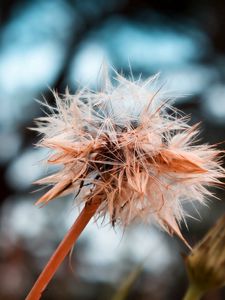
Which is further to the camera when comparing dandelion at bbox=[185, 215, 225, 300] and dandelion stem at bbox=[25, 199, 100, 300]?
dandelion at bbox=[185, 215, 225, 300]

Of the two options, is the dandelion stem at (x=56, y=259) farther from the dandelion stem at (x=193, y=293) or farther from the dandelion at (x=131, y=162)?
the dandelion stem at (x=193, y=293)

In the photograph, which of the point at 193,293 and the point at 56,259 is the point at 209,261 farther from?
the point at 56,259

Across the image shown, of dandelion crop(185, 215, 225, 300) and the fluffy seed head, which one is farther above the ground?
the fluffy seed head

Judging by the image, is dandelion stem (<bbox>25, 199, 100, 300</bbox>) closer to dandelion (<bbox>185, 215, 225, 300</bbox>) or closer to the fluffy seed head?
the fluffy seed head

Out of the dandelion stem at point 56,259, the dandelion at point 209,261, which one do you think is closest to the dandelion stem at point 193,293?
the dandelion at point 209,261

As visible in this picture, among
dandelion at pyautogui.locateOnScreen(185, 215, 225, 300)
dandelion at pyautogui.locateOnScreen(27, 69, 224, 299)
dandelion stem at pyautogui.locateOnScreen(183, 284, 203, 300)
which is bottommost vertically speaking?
dandelion stem at pyautogui.locateOnScreen(183, 284, 203, 300)

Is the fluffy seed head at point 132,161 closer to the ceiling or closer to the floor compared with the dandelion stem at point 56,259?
closer to the ceiling

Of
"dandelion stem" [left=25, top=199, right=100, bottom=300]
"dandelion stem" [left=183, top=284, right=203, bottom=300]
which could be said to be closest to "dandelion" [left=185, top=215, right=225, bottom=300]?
"dandelion stem" [left=183, top=284, right=203, bottom=300]

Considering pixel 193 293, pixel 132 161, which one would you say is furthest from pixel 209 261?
pixel 132 161
